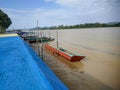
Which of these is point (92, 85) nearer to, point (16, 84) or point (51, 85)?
point (51, 85)

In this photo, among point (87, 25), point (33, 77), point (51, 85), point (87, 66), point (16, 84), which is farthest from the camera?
point (87, 25)

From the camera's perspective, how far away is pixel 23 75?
4.14 m

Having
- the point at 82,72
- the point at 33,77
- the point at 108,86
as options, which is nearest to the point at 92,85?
the point at 108,86

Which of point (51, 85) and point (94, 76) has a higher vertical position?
point (51, 85)

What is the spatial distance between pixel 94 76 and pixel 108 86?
45.2 inches

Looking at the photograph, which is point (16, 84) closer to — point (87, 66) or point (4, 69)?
point (4, 69)

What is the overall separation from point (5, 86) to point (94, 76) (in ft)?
13.2

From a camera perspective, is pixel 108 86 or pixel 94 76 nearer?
pixel 108 86

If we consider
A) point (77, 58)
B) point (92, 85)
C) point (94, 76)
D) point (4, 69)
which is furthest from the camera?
point (77, 58)

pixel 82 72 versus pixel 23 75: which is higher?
pixel 23 75

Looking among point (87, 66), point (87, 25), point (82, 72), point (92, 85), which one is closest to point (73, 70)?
point (82, 72)

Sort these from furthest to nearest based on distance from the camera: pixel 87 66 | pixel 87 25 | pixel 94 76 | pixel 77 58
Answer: pixel 87 25 → pixel 77 58 → pixel 87 66 → pixel 94 76

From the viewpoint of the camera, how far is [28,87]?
3355 millimetres

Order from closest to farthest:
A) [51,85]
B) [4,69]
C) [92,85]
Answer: [51,85], [4,69], [92,85]
